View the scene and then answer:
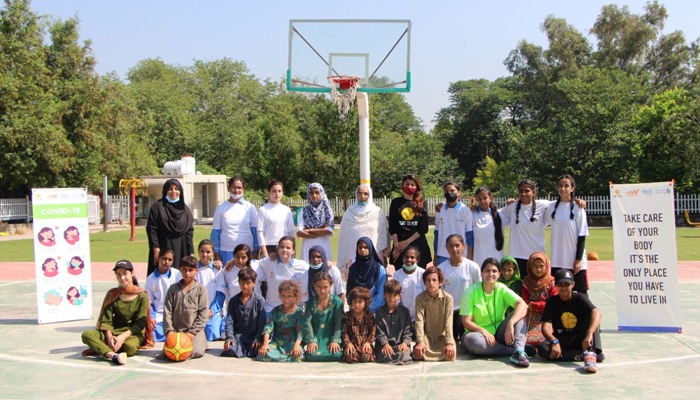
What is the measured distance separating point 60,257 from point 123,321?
7.71ft

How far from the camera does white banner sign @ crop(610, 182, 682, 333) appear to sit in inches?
279

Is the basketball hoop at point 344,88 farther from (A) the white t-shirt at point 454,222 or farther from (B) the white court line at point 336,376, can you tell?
(B) the white court line at point 336,376

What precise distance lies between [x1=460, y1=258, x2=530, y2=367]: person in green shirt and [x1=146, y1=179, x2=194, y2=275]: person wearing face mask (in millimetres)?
3708

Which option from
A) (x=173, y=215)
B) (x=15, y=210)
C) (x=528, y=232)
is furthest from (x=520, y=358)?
(x=15, y=210)

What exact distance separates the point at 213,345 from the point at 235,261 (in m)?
0.97

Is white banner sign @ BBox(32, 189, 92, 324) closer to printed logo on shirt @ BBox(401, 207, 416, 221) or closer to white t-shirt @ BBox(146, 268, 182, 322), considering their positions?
white t-shirt @ BBox(146, 268, 182, 322)

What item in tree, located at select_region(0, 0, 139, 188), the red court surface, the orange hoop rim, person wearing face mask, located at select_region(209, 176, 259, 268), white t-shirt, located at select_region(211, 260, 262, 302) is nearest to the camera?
white t-shirt, located at select_region(211, 260, 262, 302)

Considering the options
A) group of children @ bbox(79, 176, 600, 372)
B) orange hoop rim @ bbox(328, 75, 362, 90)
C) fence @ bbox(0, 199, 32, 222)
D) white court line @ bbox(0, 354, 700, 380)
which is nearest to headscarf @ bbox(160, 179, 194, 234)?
group of children @ bbox(79, 176, 600, 372)

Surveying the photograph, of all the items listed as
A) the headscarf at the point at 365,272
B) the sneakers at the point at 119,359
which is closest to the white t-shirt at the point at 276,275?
the headscarf at the point at 365,272

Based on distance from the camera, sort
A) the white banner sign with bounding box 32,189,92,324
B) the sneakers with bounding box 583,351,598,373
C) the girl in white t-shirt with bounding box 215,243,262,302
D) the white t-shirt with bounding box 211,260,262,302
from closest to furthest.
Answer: the sneakers with bounding box 583,351,598,373 → the girl in white t-shirt with bounding box 215,243,262,302 → the white t-shirt with bounding box 211,260,262,302 → the white banner sign with bounding box 32,189,92,324

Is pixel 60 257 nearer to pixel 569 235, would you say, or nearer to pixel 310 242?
pixel 310 242

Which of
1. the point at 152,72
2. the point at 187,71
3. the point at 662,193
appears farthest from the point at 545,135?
the point at 152,72

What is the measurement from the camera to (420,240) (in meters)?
7.73

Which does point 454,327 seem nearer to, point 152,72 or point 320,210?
point 320,210
